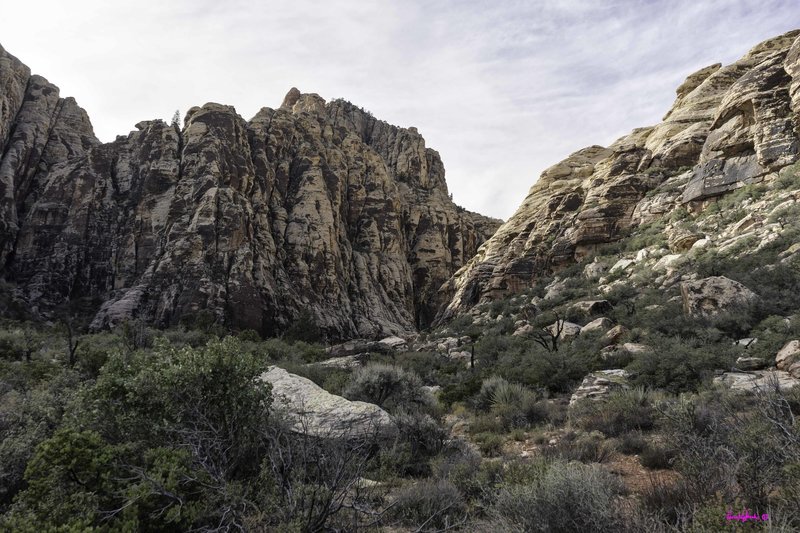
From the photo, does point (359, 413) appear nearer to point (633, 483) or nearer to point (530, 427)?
point (530, 427)

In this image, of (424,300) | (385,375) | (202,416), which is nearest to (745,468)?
(202,416)

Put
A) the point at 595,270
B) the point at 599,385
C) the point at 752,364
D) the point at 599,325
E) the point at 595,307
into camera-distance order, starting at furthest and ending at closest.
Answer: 1. the point at 595,270
2. the point at 595,307
3. the point at 599,325
4. the point at 599,385
5. the point at 752,364

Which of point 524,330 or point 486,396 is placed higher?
point 524,330

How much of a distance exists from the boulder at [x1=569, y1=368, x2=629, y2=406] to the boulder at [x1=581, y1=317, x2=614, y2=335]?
17.0ft

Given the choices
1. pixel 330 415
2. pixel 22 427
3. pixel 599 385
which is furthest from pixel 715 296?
pixel 22 427

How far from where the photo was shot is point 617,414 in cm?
720

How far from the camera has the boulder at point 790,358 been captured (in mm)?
7848

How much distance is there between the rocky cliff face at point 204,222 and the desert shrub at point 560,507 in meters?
32.5

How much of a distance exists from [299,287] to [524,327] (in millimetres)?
26838

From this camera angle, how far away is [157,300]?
110ft

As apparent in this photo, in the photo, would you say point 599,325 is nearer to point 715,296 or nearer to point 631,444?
point 715,296

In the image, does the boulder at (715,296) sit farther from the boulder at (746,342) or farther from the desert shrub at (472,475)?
the desert shrub at (472,475)

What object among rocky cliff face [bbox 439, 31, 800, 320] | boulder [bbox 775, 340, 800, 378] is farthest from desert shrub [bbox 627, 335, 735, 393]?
rocky cliff face [bbox 439, 31, 800, 320]

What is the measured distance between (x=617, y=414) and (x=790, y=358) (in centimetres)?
422
